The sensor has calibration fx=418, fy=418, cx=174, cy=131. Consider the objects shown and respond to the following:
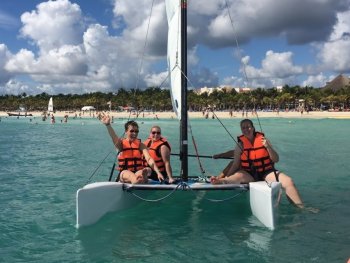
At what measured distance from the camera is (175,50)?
313 inches

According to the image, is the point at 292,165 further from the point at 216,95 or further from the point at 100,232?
the point at 216,95

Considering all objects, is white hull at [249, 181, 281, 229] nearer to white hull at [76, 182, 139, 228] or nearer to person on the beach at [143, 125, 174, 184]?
person on the beach at [143, 125, 174, 184]

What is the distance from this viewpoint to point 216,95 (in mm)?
116250

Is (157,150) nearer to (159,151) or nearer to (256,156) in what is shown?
(159,151)

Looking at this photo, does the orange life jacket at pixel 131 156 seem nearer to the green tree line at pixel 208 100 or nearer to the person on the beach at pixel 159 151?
the person on the beach at pixel 159 151

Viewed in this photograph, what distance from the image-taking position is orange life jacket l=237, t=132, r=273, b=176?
279 inches

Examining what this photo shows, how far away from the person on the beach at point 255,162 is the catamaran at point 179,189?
0.43m

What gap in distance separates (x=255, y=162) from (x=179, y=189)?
146 centimetres

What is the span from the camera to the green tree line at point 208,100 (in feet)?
317

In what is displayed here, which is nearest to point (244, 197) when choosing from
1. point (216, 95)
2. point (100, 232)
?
point (100, 232)

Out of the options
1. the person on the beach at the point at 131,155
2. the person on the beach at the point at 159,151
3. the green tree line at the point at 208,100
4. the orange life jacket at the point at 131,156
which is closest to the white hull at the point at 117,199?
the person on the beach at the point at 131,155

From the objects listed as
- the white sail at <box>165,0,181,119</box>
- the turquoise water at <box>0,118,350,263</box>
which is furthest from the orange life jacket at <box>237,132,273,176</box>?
the white sail at <box>165,0,181,119</box>

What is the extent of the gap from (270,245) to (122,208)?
99.6 inches

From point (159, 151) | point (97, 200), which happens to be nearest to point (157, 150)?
point (159, 151)
